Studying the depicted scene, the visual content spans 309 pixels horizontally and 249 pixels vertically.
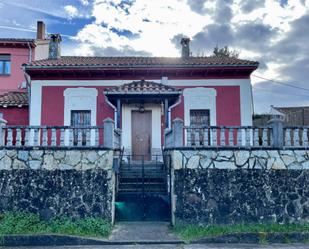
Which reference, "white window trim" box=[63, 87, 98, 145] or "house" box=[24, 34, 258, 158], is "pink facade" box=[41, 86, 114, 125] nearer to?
"house" box=[24, 34, 258, 158]

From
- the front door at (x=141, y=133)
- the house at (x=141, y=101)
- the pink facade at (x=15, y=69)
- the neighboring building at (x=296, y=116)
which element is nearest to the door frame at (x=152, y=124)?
the house at (x=141, y=101)

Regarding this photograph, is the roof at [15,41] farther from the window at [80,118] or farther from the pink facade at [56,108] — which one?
the window at [80,118]

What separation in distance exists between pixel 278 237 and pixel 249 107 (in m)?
7.28

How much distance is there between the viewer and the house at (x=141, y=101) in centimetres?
1349

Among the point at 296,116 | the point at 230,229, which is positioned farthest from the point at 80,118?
the point at 296,116

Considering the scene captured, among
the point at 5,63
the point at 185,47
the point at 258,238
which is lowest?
the point at 258,238

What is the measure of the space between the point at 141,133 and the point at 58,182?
5.88 meters

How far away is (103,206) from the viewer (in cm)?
809

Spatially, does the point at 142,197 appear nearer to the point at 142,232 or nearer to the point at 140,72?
the point at 142,232

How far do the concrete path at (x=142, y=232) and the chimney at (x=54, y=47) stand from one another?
1018 cm

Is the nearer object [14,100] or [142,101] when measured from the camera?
[142,101]

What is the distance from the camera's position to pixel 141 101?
524 inches

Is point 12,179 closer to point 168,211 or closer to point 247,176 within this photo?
point 168,211

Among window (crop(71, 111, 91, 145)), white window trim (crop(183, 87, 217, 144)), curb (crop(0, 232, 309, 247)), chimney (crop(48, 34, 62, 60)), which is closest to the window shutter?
chimney (crop(48, 34, 62, 60))
